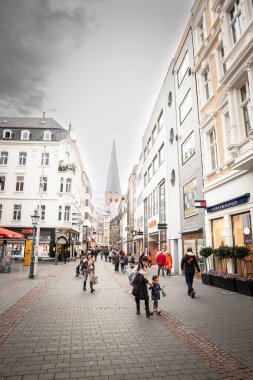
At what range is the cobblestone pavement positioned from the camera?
14.1 ft

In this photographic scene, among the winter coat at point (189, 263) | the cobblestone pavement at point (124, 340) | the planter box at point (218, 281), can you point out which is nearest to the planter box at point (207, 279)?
the planter box at point (218, 281)

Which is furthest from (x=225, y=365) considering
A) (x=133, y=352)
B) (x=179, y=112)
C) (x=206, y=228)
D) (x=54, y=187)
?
(x=54, y=187)

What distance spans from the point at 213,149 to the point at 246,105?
4265 mm

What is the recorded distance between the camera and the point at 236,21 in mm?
12594

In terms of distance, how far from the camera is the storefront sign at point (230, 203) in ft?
38.1

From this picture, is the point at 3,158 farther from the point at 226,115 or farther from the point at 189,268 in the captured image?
the point at 189,268

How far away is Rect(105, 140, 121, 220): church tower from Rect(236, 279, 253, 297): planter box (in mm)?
143625

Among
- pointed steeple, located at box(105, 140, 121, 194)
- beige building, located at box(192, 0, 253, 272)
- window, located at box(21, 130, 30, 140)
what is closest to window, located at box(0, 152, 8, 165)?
window, located at box(21, 130, 30, 140)

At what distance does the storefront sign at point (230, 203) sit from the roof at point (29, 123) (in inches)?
1306

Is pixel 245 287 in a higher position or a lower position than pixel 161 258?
lower

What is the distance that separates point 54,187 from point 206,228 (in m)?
28.9

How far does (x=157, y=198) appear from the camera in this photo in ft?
99.5

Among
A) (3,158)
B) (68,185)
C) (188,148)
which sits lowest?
(188,148)

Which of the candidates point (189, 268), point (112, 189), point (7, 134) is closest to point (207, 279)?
point (189, 268)
